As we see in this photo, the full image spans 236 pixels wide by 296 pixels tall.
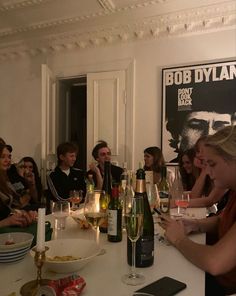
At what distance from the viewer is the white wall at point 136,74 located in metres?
3.48

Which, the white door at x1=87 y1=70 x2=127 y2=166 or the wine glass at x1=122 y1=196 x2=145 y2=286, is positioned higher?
the white door at x1=87 y1=70 x2=127 y2=166

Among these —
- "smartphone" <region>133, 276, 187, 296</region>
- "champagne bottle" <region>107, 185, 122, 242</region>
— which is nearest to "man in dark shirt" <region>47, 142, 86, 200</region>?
"champagne bottle" <region>107, 185, 122, 242</region>

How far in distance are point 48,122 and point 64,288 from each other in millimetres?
3203

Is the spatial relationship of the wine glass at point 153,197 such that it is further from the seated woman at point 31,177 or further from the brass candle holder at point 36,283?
the seated woman at point 31,177

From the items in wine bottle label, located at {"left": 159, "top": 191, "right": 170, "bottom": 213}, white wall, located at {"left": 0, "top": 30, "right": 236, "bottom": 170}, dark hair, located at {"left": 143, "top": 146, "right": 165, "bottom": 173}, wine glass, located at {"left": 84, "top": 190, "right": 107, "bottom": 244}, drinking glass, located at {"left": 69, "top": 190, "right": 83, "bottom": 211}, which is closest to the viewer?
wine glass, located at {"left": 84, "top": 190, "right": 107, "bottom": 244}

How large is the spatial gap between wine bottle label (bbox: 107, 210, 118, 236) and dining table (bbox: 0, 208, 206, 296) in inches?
2.0

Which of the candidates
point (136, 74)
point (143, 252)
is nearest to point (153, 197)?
point (143, 252)

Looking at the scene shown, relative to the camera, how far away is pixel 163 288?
894mm

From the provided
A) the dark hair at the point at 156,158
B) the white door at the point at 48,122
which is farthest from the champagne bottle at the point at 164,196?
the white door at the point at 48,122

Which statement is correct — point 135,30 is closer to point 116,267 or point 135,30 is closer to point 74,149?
point 74,149

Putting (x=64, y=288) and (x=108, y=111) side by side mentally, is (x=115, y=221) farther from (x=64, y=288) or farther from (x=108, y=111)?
(x=108, y=111)

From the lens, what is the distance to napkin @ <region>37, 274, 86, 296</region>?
2.67 feet

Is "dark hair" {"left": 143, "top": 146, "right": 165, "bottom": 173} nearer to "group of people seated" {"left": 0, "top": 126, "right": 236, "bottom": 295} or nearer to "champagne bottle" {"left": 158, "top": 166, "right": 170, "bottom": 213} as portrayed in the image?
"group of people seated" {"left": 0, "top": 126, "right": 236, "bottom": 295}

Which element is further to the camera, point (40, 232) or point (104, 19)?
point (104, 19)
